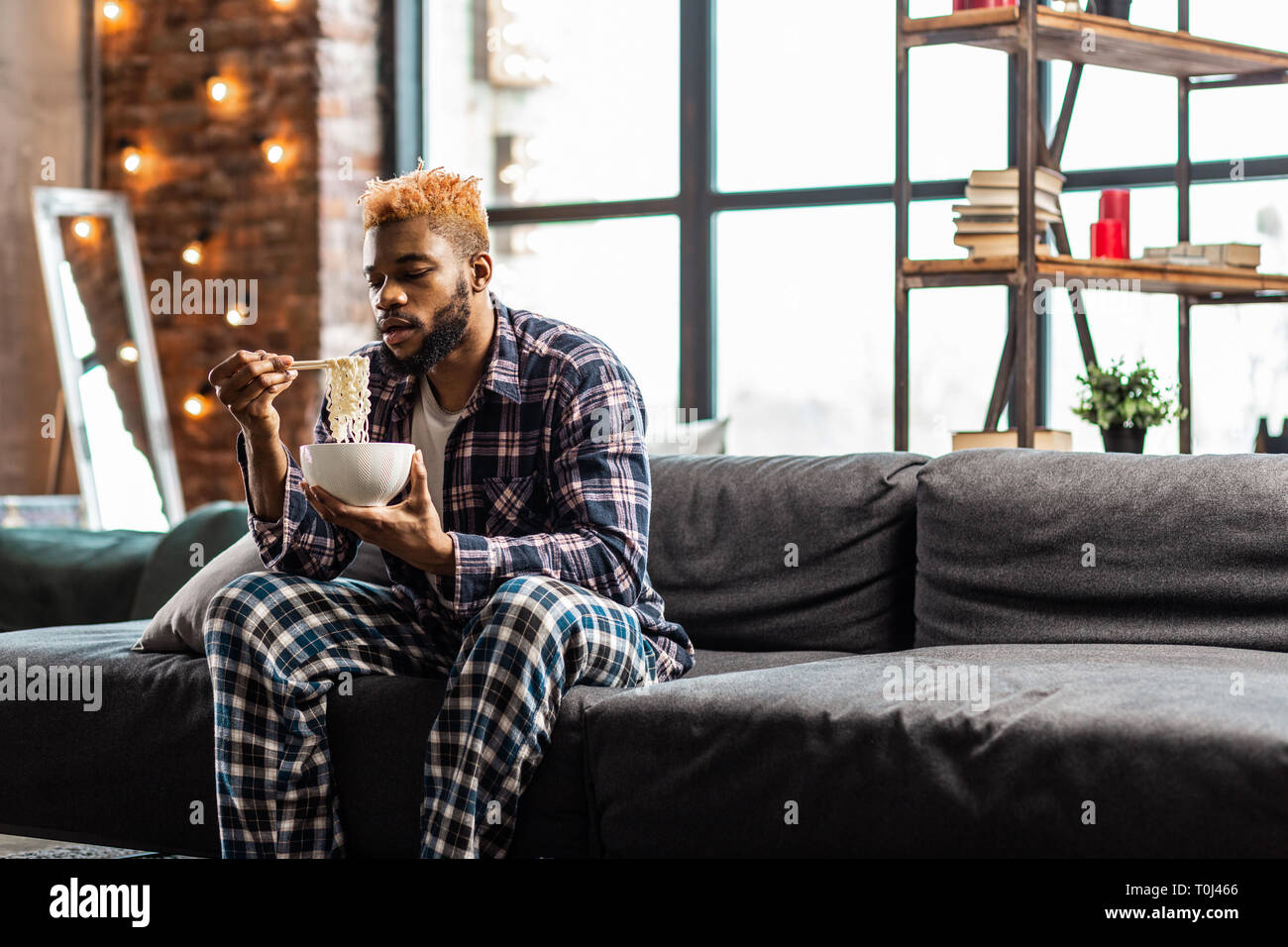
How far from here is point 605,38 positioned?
5.24 m

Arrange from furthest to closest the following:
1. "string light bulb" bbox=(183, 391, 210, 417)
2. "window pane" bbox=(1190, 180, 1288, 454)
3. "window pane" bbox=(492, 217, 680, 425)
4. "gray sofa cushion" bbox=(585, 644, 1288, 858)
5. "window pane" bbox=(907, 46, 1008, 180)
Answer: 1. "string light bulb" bbox=(183, 391, 210, 417)
2. "window pane" bbox=(492, 217, 680, 425)
3. "window pane" bbox=(907, 46, 1008, 180)
4. "window pane" bbox=(1190, 180, 1288, 454)
5. "gray sofa cushion" bbox=(585, 644, 1288, 858)

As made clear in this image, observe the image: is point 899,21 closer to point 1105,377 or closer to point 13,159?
point 1105,377

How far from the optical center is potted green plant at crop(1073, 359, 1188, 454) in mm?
3461

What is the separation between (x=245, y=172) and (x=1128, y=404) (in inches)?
122

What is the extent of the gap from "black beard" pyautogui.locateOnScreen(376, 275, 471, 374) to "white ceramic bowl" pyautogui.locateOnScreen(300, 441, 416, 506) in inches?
11.8

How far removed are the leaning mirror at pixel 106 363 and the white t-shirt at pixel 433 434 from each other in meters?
3.05

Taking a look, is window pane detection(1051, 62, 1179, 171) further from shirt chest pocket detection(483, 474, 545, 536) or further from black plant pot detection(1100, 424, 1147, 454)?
shirt chest pocket detection(483, 474, 545, 536)

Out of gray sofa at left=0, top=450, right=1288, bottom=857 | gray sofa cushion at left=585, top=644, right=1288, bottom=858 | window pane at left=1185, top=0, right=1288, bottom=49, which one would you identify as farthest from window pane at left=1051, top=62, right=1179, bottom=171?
gray sofa cushion at left=585, top=644, right=1288, bottom=858

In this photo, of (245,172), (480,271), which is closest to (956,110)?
(245,172)

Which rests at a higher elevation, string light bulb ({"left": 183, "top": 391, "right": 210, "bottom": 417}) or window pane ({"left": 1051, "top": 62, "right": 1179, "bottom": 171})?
window pane ({"left": 1051, "top": 62, "right": 1179, "bottom": 171})

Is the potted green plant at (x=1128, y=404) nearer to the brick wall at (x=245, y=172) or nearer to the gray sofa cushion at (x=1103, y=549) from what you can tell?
the gray sofa cushion at (x=1103, y=549)

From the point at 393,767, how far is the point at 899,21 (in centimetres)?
210

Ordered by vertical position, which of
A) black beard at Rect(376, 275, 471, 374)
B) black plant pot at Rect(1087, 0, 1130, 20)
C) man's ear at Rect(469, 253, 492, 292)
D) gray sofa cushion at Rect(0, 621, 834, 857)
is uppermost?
black plant pot at Rect(1087, 0, 1130, 20)

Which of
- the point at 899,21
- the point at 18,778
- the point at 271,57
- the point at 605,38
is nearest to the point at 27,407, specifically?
the point at 271,57
